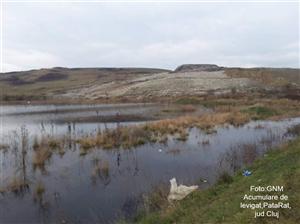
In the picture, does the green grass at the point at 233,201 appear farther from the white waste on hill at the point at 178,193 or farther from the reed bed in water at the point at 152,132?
the reed bed in water at the point at 152,132

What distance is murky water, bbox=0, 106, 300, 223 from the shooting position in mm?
13547

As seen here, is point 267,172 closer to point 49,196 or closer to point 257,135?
point 49,196

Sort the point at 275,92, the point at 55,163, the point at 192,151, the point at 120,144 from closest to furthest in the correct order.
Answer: the point at 55,163
the point at 192,151
the point at 120,144
the point at 275,92

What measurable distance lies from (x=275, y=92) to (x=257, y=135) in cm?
4645

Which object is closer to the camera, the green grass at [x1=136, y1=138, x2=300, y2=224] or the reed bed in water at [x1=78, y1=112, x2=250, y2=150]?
the green grass at [x1=136, y1=138, x2=300, y2=224]

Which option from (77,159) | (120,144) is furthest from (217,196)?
(120,144)

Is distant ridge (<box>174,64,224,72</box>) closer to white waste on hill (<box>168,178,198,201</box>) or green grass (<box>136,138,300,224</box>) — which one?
green grass (<box>136,138,300,224</box>)

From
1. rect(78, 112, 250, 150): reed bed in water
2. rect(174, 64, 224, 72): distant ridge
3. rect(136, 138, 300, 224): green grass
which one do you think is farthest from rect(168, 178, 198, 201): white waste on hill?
rect(174, 64, 224, 72): distant ridge

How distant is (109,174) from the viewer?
17.8 m

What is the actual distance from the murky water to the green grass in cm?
216

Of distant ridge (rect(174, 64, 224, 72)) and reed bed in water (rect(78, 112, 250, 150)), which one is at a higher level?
distant ridge (rect(174, 64, 224, 72))

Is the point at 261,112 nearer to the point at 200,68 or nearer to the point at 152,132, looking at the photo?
the point at 152,132

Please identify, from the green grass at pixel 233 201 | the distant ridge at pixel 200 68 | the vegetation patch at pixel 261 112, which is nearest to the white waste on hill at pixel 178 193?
the green grass at pixel 233 201

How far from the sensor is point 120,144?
24.6 meters
